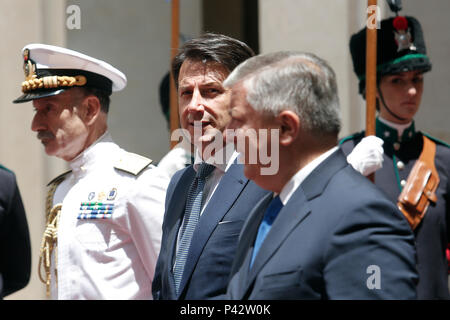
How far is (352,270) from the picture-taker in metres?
2.06

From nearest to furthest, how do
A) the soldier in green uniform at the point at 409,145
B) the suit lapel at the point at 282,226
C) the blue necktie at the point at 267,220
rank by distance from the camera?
the suit lapel at the point at 282,226, the blue necktie at the point at 267,220, the soldier in green uniform at the point at 409,145

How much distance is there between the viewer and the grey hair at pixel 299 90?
224 centimetres

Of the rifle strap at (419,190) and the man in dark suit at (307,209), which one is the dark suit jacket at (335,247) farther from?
the rifle strap at (419,190)

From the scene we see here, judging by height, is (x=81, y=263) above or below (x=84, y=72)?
below

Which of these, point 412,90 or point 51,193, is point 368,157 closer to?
point 412,90

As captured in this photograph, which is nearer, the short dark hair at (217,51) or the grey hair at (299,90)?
the grey hair at (299,90)

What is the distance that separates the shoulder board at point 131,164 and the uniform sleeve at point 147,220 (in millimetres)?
61

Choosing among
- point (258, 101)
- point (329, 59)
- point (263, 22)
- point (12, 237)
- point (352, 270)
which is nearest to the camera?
point (352, 270)

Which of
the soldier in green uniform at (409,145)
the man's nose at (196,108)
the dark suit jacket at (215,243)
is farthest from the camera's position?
the soldier in green uniform at (409,145)

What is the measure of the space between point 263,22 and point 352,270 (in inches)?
160

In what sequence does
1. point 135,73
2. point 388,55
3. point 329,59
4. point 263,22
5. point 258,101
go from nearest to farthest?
1. point 258,101
2. point 388,55
3. point 329,59
4. point 263,22
5. point 135,73

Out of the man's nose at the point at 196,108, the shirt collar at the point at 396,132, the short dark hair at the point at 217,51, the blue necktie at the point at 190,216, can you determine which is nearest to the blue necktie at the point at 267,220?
the blue necktie at the point at 190,216

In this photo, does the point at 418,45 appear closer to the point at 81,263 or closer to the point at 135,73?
the point at 81,263

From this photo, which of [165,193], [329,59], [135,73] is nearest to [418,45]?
[329,59]
